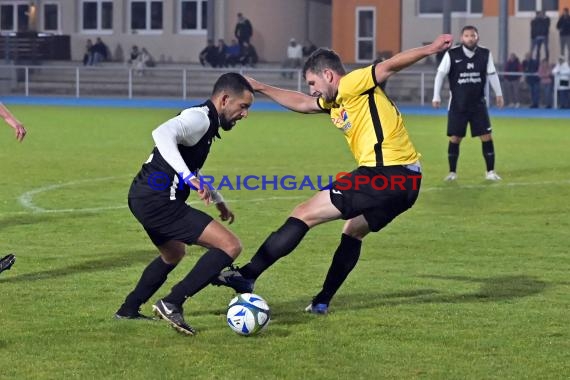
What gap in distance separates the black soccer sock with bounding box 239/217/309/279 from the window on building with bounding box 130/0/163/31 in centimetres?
4681

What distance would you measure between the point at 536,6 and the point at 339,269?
132 ft

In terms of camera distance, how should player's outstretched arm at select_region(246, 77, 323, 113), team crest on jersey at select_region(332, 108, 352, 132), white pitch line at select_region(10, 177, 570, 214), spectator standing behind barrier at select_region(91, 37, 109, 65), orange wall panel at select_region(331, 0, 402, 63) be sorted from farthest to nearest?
1. orange wall panel at select_region(331, 0, 402, 63)
2. spectator standing behind barrier at select_region(91, 37, 109, 65)
3. white pitch line at select_region(10, 177, 570, 214)
4. player's outstretched arm at select_region(246, 77, 323, 113)
5. team crest on jersey at select_region(332, 108, 352, 132)

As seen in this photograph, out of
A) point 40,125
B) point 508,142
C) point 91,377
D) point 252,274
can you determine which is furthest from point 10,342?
point 40,125

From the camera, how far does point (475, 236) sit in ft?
41.2

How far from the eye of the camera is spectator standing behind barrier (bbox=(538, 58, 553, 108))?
120 ft

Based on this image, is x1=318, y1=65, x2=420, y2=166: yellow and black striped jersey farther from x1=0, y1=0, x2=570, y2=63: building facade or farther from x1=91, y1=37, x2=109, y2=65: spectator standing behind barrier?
x1=91, y1=37, x2=109, y2=65: spectator standing behind barrier

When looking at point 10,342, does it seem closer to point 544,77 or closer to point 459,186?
point 459,186

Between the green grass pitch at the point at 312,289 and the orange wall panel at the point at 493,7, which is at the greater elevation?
the orange wall panel at the point at 493,7

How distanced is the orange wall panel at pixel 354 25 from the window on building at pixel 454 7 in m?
0.96

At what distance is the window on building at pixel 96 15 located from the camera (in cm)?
5503

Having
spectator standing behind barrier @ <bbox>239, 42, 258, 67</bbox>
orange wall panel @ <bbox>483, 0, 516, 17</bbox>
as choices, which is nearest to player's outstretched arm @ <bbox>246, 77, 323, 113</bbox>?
spectator standing behind barrier @ <bbox>239, 42, 258, 67</bbox>

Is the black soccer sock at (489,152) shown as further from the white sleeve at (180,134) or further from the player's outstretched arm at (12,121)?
the white sleeve at (180,134)

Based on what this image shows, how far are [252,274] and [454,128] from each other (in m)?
9.79


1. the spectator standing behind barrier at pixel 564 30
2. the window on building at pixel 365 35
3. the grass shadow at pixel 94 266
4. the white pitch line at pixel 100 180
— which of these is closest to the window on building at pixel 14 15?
the window on building at pixel 365 35
